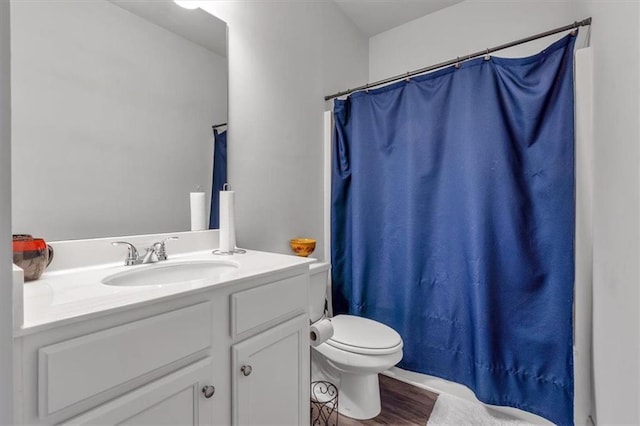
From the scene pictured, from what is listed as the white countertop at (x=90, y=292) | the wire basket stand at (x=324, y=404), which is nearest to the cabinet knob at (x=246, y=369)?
the white countertop at (x=90, y=292)

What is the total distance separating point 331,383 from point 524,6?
8.28ft

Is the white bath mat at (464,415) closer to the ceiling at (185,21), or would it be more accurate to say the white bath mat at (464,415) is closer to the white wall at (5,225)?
the white wall at (5,225)

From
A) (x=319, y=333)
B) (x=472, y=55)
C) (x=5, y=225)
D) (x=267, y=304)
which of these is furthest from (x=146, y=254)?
(x=472, y=55)

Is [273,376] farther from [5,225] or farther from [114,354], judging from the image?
[5,225]

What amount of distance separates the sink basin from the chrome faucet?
5cm

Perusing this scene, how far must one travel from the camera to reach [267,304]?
1.04m

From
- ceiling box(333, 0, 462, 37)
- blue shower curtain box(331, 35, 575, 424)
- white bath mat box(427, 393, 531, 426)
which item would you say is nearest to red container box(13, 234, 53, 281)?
blue shower curtain box(331, 35, 575, 424)

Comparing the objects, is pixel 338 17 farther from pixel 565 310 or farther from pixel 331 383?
pixel 331 383

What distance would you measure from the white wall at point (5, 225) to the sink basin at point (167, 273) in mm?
701

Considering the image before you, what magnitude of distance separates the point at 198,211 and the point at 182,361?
0.75m

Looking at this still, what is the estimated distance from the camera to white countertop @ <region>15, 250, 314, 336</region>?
2.07 ft

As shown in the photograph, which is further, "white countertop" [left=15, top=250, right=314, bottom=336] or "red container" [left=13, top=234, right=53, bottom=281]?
"red container" [left=13, top=234, right=53, bottom=281]

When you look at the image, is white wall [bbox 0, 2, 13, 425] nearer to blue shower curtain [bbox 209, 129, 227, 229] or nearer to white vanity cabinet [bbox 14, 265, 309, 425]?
white vanity cabinet [bbox 14, 265, 309, 425]

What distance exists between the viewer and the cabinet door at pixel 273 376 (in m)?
0.95
